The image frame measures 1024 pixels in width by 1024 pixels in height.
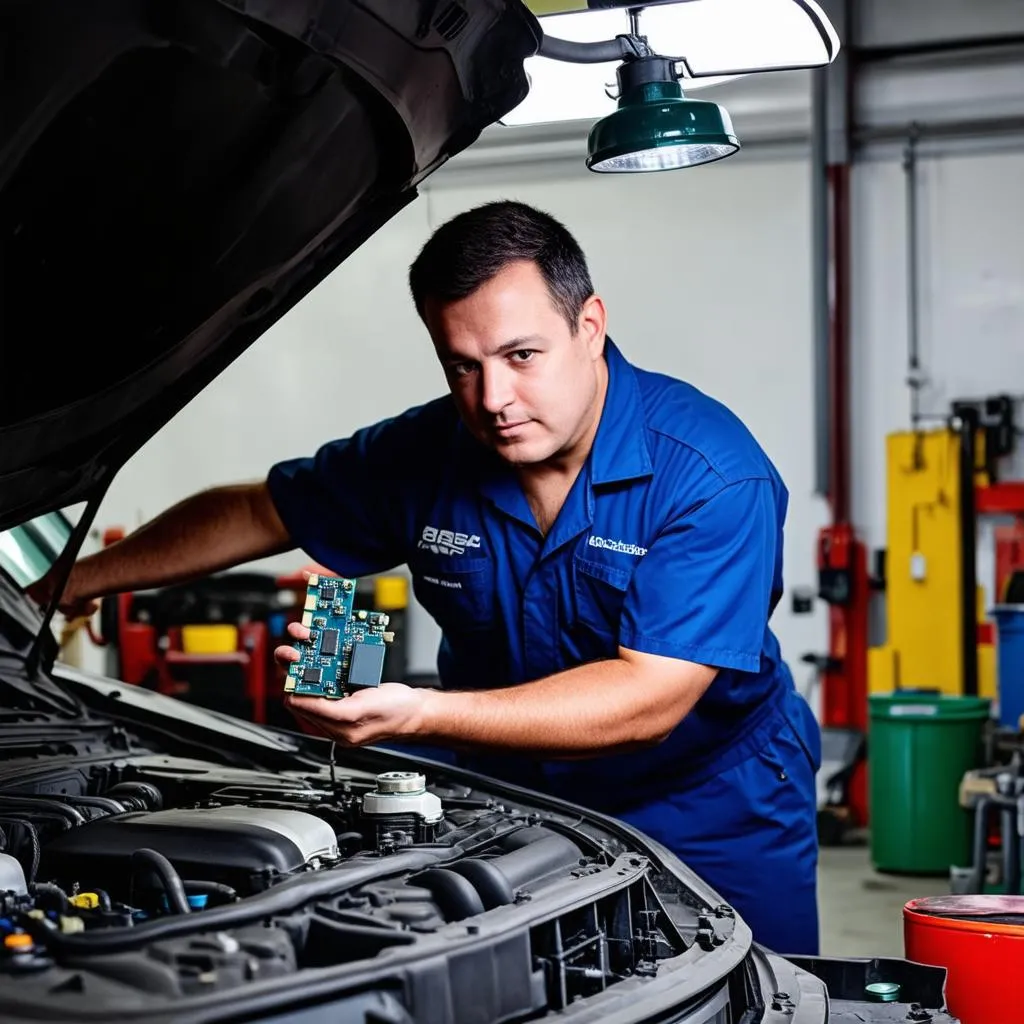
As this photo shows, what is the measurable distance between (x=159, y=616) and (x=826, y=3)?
394cm

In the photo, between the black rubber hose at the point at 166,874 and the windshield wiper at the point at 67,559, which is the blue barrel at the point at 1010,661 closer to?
the windshield wiper at the point at 67,559

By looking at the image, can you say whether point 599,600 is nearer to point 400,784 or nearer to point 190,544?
point 400,784

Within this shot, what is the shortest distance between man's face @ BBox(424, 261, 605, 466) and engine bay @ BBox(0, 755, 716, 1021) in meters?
0.52

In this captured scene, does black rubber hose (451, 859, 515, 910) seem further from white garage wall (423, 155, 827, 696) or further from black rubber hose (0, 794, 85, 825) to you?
white garage wall (423, 155, 827, 696)

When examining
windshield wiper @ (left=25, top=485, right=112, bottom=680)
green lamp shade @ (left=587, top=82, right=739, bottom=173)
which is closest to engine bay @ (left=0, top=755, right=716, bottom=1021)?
windshield wiper @ (left=25, top=485, right=112, bottom=680)

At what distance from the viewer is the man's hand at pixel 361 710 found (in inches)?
62.8

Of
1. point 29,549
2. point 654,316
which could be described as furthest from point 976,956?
point 654,316

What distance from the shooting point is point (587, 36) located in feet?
7.45

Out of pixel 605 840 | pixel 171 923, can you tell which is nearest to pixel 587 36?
pixel 605 840

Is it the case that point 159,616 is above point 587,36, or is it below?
below

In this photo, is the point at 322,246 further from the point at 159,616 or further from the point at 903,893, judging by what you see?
the point at 159,616

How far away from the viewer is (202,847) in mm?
1508

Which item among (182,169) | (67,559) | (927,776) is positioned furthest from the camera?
(927,776)

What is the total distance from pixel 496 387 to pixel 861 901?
3451mm
